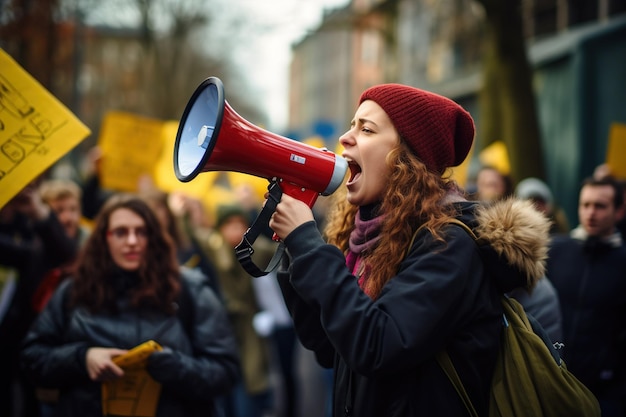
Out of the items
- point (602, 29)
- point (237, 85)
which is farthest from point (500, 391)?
point (237, 85)

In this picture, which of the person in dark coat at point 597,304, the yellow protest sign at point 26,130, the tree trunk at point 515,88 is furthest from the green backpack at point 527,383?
the tree trunk at point 515,88

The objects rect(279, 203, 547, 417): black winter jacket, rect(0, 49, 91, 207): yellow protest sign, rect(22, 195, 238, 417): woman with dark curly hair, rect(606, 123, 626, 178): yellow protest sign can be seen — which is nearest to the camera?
rect(279, 203, 547, 417): black winter jacket

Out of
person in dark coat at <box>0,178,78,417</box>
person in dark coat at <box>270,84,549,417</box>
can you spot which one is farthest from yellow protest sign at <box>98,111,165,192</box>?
person in dark coat at <box>270,84,549,417</box>

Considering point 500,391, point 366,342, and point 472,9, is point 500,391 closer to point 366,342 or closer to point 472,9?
point 366,342

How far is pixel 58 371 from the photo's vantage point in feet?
10.5

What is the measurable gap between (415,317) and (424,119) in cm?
62

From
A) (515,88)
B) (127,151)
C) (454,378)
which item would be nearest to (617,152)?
(515,88)

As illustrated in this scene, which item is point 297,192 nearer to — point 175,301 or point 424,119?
point 424,119

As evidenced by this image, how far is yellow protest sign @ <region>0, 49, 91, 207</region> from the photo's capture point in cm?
288

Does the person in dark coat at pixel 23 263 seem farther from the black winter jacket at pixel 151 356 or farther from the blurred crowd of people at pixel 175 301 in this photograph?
the black winter jacket at pixel 151 356

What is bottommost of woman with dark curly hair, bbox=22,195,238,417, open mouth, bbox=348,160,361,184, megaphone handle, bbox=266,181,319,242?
woman with dark curly hair, bbox=22,195,238,417

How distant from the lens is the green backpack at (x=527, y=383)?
85.0 inches

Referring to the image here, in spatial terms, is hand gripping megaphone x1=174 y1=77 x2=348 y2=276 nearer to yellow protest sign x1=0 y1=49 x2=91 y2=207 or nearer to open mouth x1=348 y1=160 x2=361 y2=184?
open mouth x1=348 y1=160 x2=361 y2=184

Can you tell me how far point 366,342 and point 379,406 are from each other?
10.2 inches
